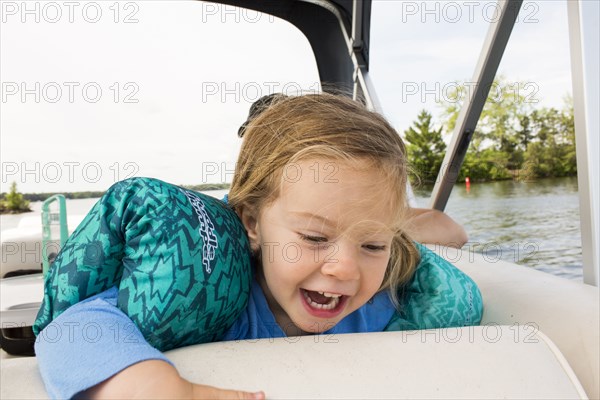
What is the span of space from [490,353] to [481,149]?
117 inches

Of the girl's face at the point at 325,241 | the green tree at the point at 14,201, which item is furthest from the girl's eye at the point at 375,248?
the green tree at the point at 14,201

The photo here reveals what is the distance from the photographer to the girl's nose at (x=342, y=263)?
3.32 ft

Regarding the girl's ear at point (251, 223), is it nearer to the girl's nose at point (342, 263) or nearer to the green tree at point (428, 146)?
the girl's nose at point (342, 263)

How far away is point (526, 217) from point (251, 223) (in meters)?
2.46

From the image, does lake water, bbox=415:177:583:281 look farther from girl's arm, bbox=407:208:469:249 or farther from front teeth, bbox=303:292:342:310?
front teeth, bbox=303:292:342:310

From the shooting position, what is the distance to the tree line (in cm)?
309

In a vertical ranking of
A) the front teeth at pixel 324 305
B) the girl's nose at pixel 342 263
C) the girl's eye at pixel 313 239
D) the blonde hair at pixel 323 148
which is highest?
the blonde hair at pixel 323 148

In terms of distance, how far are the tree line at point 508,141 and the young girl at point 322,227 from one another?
1.81 meters

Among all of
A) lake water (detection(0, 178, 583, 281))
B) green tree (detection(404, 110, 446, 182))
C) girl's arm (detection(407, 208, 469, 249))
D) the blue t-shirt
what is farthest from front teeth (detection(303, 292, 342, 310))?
green tree (detection(404, 110, 446, 182))

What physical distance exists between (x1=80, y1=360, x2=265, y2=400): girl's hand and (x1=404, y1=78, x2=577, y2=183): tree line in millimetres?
2413

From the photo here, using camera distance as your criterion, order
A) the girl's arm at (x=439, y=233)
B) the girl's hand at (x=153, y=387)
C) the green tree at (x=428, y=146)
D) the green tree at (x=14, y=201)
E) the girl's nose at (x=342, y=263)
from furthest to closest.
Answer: the green tree at (x=14, y=201)
the green tree at (x=428, y=146)
the girl's arm at (x=439, y=233)
the girl's nose at (x=342, y=263)
the girl's hand at (x=153, y=387)

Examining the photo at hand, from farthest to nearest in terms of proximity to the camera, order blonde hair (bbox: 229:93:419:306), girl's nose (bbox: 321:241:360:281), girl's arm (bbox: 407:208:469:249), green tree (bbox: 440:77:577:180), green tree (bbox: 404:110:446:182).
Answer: green tree (bbox: 404:110:446:182) < green tree (bbox: 440:77:577:180) < girl's arm (bbox: 407:208:469:249) < blonde hair (bbox: 229:93:419:306) < girl's nose (bbox: 321:241:360:281)

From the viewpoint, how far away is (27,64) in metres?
5.81

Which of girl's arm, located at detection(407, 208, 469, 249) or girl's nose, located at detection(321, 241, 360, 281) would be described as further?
girl's arm, located at detection(407, 208, 469, 249)
